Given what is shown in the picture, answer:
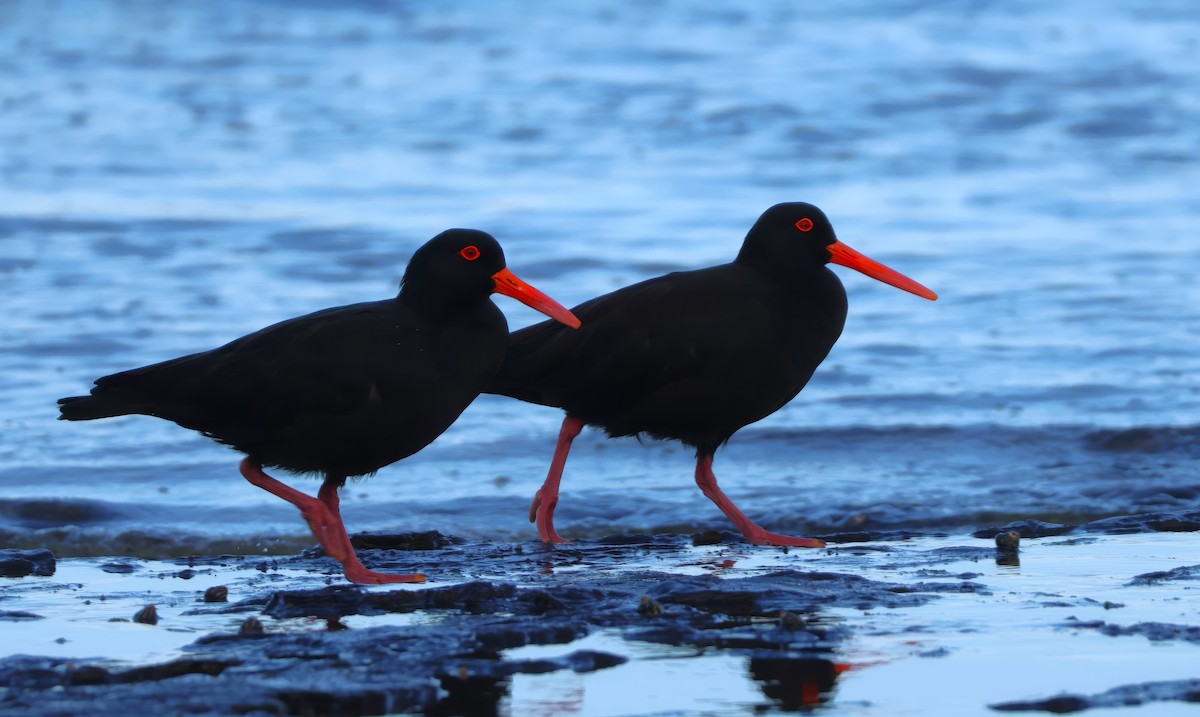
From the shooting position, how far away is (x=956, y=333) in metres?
10.7

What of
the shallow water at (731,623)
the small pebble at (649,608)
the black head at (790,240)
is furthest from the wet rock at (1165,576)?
the black head at (790,240)

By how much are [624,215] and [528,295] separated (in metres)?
9.25

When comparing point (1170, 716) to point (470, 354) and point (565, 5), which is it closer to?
point (470, 354)

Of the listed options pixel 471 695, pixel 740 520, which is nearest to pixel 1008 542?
pixel 740 520

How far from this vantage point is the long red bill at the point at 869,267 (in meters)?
6.38

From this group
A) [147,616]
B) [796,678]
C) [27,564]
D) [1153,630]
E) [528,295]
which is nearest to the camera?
[796,678]

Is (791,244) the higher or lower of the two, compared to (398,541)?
higher

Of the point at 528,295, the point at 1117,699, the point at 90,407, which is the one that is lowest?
the point at 1117,699

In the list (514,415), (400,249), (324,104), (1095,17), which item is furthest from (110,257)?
(1095,17)

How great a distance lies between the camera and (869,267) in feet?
21.4

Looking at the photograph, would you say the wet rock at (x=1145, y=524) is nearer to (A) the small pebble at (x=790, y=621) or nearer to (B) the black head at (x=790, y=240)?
(B) the black head at (x=790, y=240)

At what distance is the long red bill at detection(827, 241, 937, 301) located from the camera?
6.38 m

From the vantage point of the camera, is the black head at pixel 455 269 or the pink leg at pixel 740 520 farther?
the pink leg at pixel 740 520

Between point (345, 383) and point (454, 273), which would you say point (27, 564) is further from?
point (454, 273)
